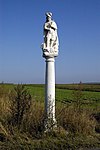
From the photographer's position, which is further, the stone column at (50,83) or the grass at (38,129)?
the stone column at (50,83)

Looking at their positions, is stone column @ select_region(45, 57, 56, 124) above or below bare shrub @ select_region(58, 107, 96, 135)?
above

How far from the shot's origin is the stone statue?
10320 mm

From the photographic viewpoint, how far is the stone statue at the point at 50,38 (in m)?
10.3

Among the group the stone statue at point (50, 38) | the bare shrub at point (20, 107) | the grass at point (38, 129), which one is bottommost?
the grass at point (38, 129)

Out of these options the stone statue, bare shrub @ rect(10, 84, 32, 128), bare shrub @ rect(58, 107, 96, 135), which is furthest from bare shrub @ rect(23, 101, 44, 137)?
the stone statue

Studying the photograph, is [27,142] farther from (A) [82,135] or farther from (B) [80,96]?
(B) [80,96]

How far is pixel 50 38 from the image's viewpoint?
34.4 ft

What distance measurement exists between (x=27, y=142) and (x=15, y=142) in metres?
0.35

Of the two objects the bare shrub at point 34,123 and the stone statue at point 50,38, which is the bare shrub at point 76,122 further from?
the stone statue at point 50,38

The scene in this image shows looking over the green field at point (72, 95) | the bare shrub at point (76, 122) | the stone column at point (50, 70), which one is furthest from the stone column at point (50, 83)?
the green field at point (72, 95)

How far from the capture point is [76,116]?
35.5 feet

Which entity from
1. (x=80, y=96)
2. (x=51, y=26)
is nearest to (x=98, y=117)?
(x=80, y=96)

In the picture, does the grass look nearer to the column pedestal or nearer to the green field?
the column pedestal

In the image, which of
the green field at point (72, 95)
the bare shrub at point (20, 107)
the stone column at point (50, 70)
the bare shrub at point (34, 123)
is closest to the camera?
the bare shrub at point (34, 123)
